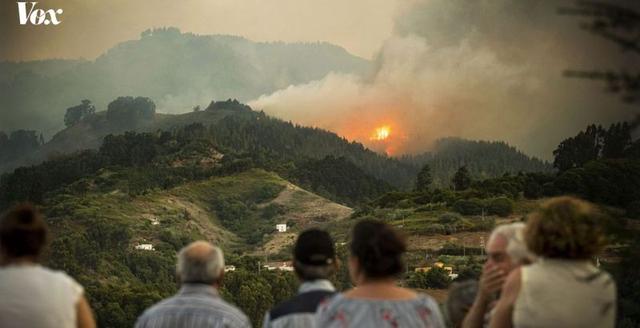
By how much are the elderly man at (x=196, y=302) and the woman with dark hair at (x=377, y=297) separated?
454 millimetres

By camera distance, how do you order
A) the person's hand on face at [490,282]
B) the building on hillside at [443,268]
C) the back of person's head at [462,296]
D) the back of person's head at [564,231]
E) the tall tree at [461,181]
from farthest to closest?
the tall tree at [461,181] → the building on hillside at [443,268] → the back of person's head at [462,296] → the person's hand on face at [490,282] → the back of person's head at [564,231]

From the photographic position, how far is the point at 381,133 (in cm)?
13150

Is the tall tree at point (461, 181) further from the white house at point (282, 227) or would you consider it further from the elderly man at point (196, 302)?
the elderly man at point (196, 302)

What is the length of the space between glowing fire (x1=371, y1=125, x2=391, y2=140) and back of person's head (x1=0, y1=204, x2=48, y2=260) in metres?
128

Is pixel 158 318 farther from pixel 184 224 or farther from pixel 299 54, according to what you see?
pixel 299 54

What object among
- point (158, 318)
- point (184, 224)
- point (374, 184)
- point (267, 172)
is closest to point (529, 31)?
point (374, 184)

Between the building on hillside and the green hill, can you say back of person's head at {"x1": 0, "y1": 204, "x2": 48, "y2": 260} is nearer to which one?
the building on hillside

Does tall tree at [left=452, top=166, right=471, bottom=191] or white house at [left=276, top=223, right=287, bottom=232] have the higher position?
tall tree at [left=452, top=166, right=471, bottom=191]

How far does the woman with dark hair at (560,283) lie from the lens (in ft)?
10.00

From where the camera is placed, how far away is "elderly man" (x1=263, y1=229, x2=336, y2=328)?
333cm

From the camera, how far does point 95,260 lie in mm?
71812

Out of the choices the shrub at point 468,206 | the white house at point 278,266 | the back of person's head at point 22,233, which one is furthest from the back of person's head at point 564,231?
the shrub at point 468,206

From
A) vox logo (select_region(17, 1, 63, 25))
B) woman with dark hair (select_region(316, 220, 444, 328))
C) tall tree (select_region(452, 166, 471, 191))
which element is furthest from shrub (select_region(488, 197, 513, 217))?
woman with dark hair (select_region(316, 220, 444, 328))

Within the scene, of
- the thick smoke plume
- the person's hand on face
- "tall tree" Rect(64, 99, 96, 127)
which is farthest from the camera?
"tall tree" Rect(64, 99, 96, 127)
